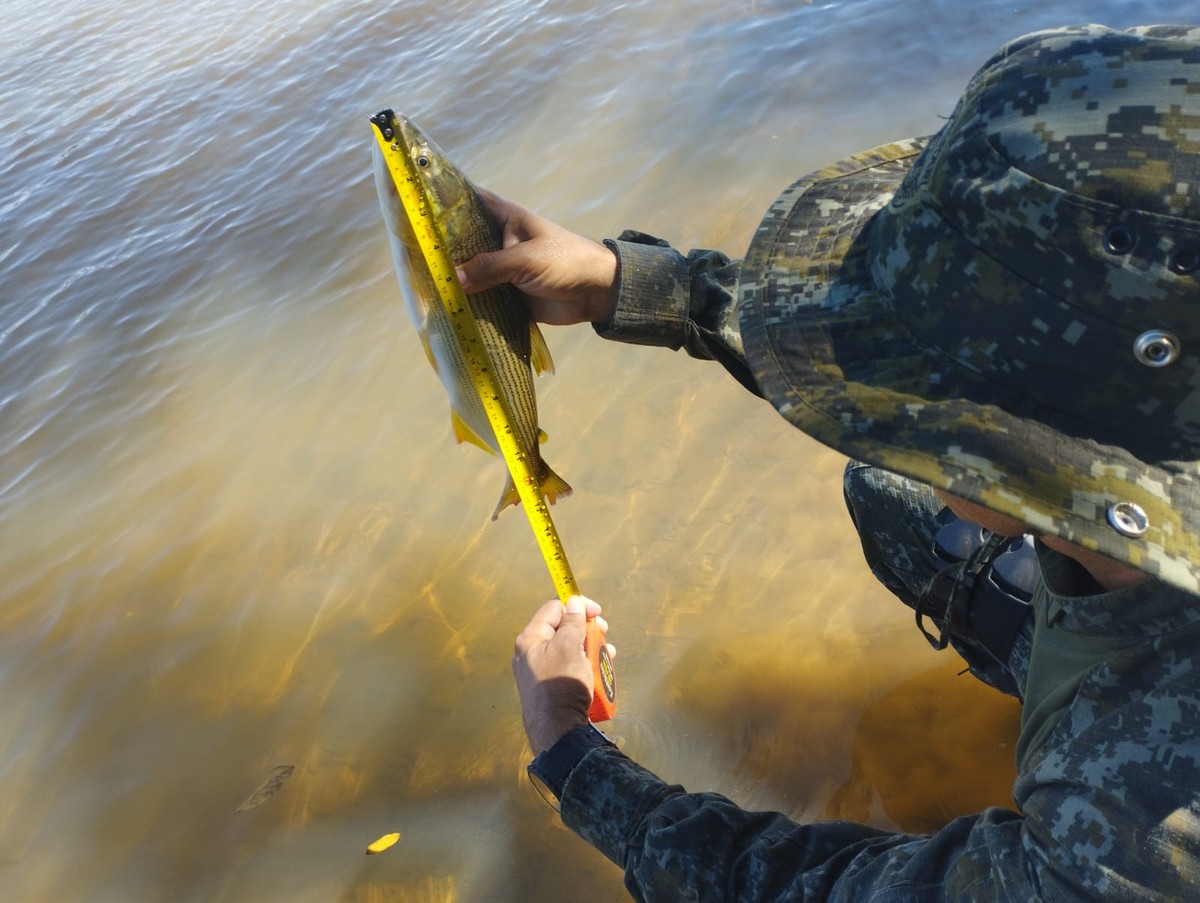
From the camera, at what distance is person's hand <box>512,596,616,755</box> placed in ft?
7.54

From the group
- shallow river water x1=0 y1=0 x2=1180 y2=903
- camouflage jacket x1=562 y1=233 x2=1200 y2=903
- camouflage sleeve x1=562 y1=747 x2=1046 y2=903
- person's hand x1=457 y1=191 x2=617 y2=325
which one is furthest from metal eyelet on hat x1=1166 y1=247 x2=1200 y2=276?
shallow river water x1=0 y1=0 x2=1180 y2=903

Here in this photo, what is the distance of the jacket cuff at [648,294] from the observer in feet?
9.07

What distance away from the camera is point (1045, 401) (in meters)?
1.40

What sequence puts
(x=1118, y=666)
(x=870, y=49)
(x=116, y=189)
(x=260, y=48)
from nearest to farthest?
(x=1118, y=666) < (x=870, y=49) < (x=116, y=189) < (x=260, y=48)

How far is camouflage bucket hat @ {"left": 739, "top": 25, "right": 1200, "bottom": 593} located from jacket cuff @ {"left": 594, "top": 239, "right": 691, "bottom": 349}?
1.23 meters

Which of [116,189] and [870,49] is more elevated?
[116,189]

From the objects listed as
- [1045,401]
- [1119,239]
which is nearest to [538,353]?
[1045,401]

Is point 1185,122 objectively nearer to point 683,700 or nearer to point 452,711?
point 683,700

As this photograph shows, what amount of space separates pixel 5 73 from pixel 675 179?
968 centimetres

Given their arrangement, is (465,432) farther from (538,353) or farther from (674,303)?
(674,303)

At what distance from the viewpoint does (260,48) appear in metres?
10.4

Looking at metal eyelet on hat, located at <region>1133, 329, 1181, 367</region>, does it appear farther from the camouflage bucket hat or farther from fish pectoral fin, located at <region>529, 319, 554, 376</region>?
fish pectoral fin, located at <region>529, 319, 554, 376</region>

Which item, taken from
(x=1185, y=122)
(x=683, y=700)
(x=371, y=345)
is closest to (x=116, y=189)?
(x=371, y=345)

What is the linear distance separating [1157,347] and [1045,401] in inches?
6.8
